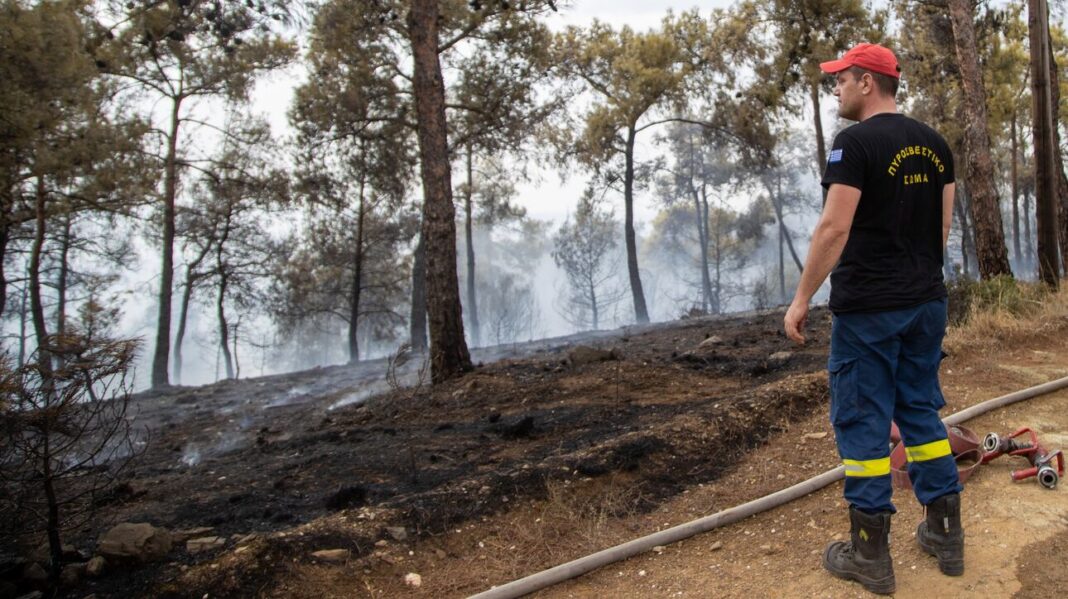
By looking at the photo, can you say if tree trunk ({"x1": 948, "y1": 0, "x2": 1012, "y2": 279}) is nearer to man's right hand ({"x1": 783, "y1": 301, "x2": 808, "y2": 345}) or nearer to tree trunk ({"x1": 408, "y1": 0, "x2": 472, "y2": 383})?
tree trunk ({"x1": 408, "y1": 0, "x2": 472, "y2": 383})

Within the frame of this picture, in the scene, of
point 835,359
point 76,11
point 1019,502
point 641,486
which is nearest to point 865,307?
point 835,359

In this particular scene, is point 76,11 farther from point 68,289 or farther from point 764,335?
point 68,289

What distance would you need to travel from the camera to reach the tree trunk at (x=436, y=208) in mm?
9031

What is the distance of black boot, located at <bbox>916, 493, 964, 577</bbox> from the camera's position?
9.45 ft

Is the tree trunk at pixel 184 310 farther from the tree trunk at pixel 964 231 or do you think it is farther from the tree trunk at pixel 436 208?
the tree trunk at pixel 964 231

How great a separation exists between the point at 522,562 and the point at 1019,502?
2433 mm

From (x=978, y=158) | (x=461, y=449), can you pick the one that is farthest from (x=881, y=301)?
(x=978, y=158)

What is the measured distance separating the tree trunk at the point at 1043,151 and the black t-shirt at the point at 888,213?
835cm

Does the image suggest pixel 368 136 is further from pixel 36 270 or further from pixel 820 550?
pixel 820 550

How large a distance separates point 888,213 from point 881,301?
0.35 metres

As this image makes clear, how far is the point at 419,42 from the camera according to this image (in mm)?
9172

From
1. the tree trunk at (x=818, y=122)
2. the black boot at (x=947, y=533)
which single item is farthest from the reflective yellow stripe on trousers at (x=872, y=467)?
the tree trunk at (x=818, y=122)

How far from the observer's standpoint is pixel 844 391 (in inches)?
111

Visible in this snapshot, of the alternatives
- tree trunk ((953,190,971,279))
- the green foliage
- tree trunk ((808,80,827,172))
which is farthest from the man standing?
tree trunk ((953,190,971,279))
